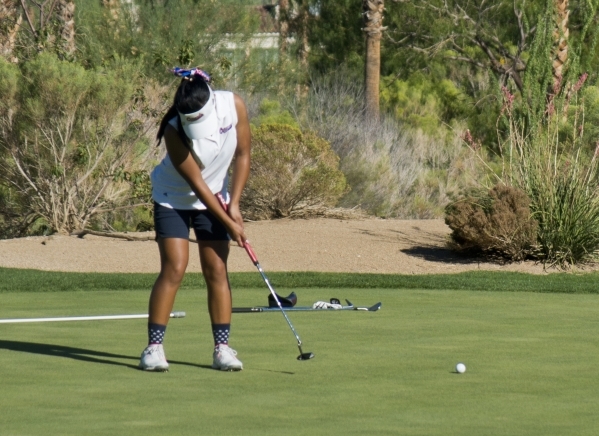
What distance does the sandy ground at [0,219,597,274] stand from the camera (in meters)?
16.7

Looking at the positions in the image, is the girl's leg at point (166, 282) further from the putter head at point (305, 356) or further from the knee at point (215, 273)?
the putter head at point (305, 356)

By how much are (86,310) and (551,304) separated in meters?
4.12

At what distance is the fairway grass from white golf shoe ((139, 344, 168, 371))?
0.22ft

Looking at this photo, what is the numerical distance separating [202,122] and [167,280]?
100 cm

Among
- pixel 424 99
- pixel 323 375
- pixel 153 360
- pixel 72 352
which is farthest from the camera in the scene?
pixel 424 99

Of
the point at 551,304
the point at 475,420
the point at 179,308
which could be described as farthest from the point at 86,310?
the point at 475,420

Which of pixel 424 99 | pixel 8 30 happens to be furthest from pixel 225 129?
pixel 424 99

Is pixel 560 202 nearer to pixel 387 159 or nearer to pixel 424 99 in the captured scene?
pixel 387 159

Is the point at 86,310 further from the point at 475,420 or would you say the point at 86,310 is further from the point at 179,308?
the point at 475,420

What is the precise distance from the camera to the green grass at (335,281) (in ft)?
44.3

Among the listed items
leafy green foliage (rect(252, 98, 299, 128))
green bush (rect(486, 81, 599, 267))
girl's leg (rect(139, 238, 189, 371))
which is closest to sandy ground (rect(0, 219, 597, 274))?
green bush (rect(486, 81, 599, 267))

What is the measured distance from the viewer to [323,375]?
23.8 feet

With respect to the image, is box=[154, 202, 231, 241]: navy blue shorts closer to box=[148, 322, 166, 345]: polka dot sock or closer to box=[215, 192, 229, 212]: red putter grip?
box=[215, 192, 229, 212]: red putter grip

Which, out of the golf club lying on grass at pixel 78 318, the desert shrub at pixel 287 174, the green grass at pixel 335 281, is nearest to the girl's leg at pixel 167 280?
the golf club lying on grass at pixel 78 318
